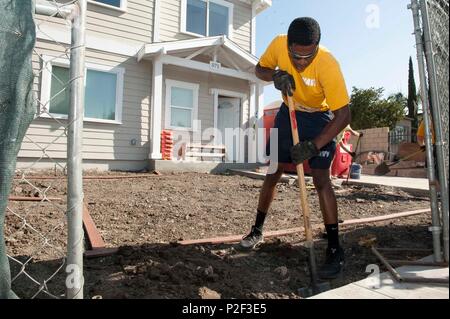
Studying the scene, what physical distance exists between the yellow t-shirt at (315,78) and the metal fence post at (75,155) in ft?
5.65

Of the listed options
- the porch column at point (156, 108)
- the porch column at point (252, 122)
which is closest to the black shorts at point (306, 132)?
the porch column at point (156, 108)

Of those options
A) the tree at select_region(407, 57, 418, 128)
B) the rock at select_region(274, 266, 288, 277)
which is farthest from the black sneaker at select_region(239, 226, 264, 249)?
the tree at select_region(407, 57, 418, 128)

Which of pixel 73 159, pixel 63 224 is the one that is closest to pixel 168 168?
pixel 63 224

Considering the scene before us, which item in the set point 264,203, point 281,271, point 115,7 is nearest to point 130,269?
point 281,271

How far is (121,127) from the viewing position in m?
8.68

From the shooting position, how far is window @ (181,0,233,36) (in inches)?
398

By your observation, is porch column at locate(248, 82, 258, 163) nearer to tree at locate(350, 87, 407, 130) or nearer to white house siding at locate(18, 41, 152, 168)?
white house siding at locate(18, 41, 152, 168)

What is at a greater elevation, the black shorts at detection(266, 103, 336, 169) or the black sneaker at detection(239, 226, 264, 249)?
the black shorts at detection(266, 103, 336, 169)

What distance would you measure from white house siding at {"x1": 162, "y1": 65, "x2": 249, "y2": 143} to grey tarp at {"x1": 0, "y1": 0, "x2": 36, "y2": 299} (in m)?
7.87

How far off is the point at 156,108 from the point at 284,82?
21.3 feet

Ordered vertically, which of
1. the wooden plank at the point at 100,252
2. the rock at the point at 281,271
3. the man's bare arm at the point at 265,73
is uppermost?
the man's bare arm at the point at 265,73

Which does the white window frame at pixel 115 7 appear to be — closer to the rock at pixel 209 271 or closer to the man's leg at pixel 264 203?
the man's leg at pixel 264 203

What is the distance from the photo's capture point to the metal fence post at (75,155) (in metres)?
1.49

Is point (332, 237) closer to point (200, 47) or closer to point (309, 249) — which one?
point (309, 249)
